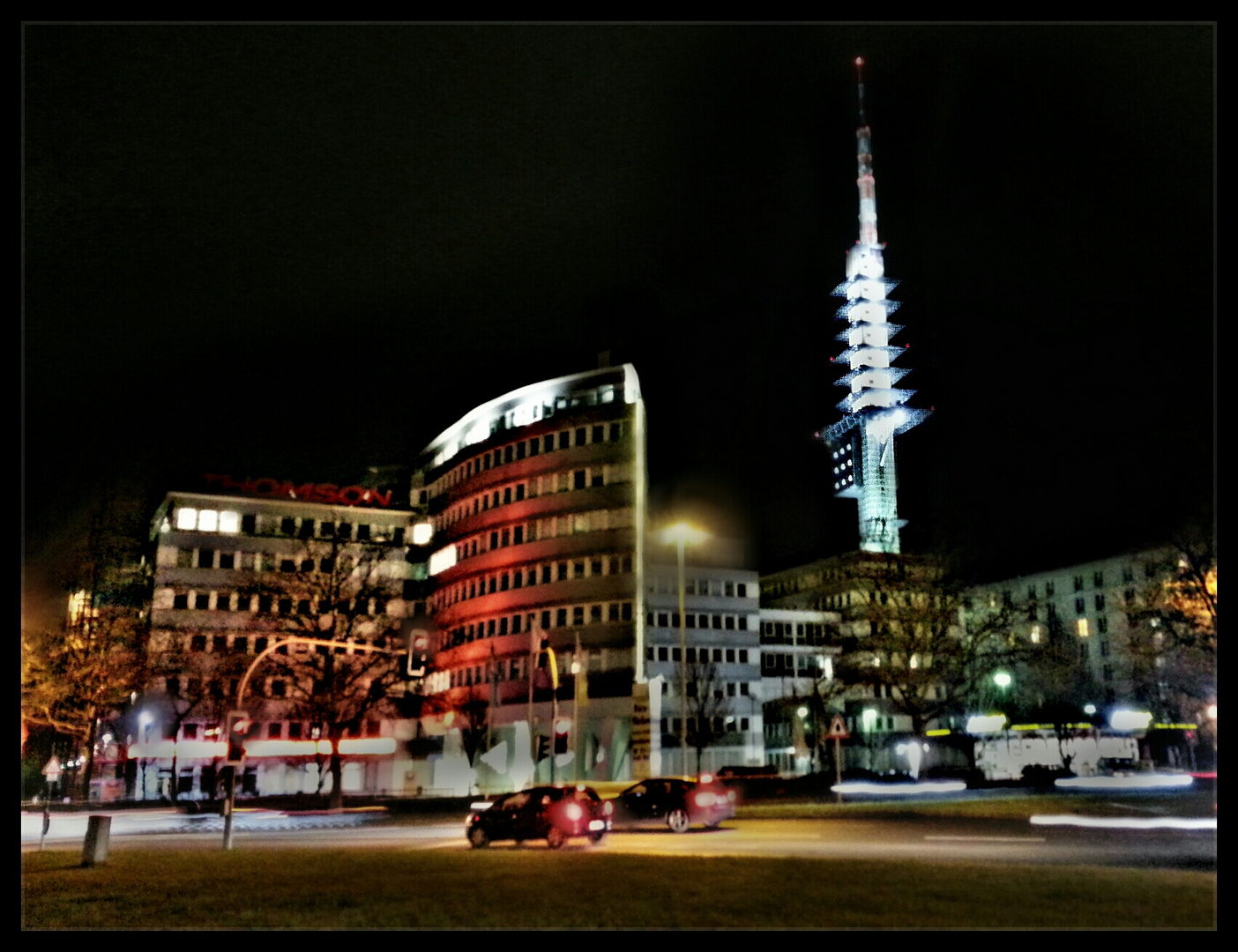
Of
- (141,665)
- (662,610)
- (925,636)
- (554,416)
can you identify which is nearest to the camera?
(925,636)

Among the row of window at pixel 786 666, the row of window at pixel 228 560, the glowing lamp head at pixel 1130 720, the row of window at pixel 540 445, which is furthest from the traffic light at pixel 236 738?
the row of window at pixel 786 666

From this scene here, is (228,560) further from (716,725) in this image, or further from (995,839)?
(995,839)

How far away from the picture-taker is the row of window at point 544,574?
262 feet

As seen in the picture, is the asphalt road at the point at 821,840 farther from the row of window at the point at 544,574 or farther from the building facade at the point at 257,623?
the row of window at the point at 544,574

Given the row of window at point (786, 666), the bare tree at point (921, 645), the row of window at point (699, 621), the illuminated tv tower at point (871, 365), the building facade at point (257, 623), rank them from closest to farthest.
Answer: the bare tree at point (921, 645), the building facade at point (257, 623), the row of window at point (699, 621), the row of window at point (786, 666), the illuminated tv tower at point (871, 365)

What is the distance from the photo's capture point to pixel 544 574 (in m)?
82.4

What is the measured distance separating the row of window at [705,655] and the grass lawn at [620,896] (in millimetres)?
69808

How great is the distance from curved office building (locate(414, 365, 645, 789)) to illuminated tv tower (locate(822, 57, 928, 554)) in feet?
294

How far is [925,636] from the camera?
188ft

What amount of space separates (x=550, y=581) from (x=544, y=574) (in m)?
0.80

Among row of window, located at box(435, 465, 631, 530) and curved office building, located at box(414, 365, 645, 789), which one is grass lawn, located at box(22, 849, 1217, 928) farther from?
row of window, located at box(435, 465, 631, 530)

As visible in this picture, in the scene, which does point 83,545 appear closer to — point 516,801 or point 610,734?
point 610,734
